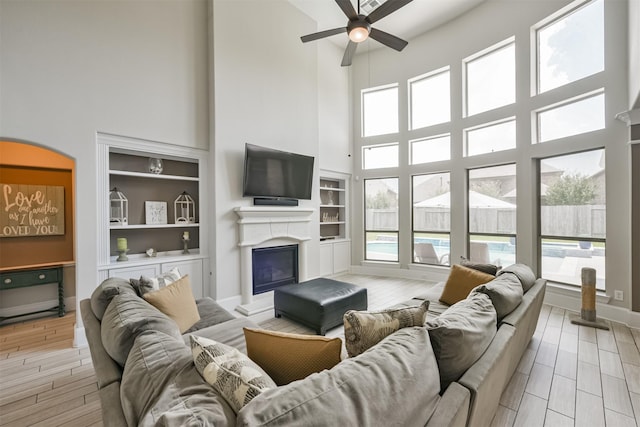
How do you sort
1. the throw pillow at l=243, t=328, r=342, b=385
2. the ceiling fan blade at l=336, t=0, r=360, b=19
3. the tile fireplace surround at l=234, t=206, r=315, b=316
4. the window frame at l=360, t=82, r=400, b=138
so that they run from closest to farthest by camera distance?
the throw pillow at l=243, t=328, r=342, b=385 < the ceiling fan blade at l=336, t=0, r=360, b=19 < the tile fireplace surround at l=234, t=206, r=315, b=316 < the window frame at l=360, t=82, r=400, b=138


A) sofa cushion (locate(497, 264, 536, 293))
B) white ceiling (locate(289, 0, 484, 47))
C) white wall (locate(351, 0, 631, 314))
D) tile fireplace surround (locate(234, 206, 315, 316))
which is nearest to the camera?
sofa cushion (locate(497, 264, 536, 293))

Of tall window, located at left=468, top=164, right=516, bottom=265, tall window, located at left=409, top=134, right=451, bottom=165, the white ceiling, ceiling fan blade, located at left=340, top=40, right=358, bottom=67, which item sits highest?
the white ceiling

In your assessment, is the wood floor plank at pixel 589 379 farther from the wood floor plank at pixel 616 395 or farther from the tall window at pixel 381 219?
the tall window at pixel 381 219

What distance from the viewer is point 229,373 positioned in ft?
3.08

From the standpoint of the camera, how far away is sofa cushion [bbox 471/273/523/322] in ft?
6.26

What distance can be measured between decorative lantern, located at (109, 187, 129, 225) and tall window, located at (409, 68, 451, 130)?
539 cm

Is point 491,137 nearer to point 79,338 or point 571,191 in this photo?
point 571,191

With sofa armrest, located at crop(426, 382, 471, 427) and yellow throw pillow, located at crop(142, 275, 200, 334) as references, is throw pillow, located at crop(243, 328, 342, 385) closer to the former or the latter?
sofa armrest, located at crop(426, 382, 471, 427)

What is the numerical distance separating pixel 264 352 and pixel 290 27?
5.48 m

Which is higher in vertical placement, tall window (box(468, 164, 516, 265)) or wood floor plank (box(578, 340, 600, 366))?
tall window (box(468, 164, 516, 265))

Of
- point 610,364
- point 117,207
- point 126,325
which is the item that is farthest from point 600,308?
point 117,207

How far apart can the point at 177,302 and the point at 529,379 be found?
306cm

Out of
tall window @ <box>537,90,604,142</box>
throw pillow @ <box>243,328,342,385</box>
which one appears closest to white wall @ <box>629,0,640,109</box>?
tall window @ <box>537,90,604,142</box>

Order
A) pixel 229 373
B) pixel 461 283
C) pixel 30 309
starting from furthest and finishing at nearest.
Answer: pixel 30 309 → pixel 461 283 → pixel 229 373
